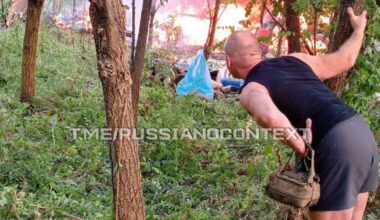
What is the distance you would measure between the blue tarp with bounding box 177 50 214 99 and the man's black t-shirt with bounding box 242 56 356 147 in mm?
6277

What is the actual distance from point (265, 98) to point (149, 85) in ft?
21.5

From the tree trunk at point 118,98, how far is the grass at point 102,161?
0.50 meters

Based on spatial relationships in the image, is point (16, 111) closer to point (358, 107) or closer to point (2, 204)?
point (2, 204)

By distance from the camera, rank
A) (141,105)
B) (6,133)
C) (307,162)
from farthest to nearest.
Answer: (141,105) → (6,133) → (307,162)

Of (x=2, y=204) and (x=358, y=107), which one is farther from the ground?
(x=358, y=107)

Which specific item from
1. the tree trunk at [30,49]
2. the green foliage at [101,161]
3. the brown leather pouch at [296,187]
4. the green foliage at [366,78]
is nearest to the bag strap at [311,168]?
the brown leather pouch at [296,187]

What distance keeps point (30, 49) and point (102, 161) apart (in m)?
2.61

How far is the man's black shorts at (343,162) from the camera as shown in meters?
2.73

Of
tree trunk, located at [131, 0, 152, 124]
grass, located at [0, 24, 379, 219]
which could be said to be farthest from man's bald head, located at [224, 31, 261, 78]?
tree trunk, located at [131, 0, 152, 124]

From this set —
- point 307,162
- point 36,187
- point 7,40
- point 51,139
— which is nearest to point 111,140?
point 307,162

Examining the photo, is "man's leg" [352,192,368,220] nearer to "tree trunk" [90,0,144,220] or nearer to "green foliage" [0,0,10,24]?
"tree trunk" [90,0,144,220]

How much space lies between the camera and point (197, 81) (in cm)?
954

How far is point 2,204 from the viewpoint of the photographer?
358 centimetres

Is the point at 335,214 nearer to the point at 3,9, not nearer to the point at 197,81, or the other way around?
the point at 197,81
